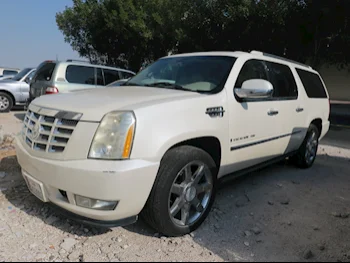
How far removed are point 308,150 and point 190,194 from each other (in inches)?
125

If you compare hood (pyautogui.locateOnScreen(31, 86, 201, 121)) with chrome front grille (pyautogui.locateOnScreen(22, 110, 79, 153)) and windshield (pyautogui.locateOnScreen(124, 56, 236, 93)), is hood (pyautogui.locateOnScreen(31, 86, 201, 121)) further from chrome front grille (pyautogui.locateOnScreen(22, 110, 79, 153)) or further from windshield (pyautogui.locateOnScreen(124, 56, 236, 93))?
windshield (pyautogui.locateOnScreen(124, 56, 236, 93))

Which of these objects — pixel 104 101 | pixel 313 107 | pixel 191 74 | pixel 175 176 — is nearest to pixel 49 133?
pixel 104 101

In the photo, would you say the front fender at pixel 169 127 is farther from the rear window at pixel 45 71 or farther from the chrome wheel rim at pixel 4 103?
the chrome wheel rim at pixel 4 103

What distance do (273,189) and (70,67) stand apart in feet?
20.2

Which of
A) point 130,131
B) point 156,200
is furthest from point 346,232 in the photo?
point 130,131

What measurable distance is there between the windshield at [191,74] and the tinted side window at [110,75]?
17.1 feet

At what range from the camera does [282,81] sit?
4289mm

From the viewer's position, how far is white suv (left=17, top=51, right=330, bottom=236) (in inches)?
92.8

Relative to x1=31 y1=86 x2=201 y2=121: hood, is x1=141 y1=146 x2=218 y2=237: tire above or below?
below

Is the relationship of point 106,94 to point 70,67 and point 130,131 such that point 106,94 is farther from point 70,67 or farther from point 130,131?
point 70,67

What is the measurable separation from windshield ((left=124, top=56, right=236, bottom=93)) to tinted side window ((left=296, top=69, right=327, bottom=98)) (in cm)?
192

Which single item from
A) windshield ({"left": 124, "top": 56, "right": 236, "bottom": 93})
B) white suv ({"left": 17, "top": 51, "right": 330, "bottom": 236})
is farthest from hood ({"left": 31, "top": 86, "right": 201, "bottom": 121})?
windshield ({"left": 124, "top": 56, "right": 236, "bottom": 93})

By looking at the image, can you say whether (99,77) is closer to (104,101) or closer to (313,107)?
(313,107)

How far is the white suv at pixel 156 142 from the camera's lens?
2.36 meters
